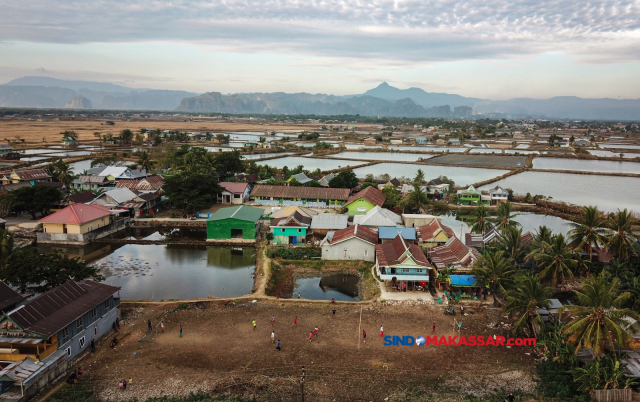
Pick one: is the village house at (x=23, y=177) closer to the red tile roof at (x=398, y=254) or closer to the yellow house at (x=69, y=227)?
the yellow house at (x=69, y=227)

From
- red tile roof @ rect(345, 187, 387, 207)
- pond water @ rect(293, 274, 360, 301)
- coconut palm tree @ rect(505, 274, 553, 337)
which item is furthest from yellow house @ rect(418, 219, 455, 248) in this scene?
coconut palm tree @ rect(505, 274, 553, 337)

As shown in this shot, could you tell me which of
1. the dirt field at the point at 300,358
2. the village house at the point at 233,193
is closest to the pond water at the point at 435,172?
the village house at the point at 233,193

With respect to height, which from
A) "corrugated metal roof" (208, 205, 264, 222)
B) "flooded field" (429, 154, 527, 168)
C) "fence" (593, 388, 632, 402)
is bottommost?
"fence" (593, 388, 632, 402)

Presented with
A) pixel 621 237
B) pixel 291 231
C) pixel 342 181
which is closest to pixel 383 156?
pixel 342 181

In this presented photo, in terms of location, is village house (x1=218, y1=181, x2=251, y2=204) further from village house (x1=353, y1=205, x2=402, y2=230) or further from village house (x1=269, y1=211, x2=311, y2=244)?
village house (x1=353, y1=205, x2=402, y2=230)

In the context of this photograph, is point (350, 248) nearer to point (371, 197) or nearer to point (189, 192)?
point (371, 197)

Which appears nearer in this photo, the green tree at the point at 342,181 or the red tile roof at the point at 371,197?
the red tile roof at the point at 371,197
